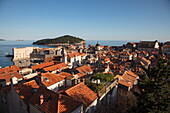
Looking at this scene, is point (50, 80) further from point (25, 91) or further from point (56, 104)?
point (56, 104)

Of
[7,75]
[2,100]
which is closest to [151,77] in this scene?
[2,100]

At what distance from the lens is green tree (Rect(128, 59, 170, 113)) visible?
312 inches

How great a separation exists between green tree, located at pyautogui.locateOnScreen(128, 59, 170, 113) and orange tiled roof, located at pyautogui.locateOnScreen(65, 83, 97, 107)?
12.4 ft

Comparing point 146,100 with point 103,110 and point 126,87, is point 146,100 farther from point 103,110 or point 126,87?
point 126,87

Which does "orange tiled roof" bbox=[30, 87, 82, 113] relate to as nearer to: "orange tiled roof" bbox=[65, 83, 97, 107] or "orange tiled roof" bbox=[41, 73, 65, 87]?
"orange tiled roof" bbox=[65, 83, 97, 107]

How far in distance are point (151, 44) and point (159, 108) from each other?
8667 cm

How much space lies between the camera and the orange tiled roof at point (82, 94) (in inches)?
405

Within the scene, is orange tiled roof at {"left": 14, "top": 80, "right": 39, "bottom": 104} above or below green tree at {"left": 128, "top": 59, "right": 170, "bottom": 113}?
below

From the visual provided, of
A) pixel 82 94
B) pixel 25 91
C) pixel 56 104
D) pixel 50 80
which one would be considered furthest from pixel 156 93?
pixel 50 80

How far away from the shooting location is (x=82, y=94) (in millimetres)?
10883

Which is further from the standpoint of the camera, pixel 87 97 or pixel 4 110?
pixel 4 110

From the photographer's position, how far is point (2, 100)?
46.9 feet

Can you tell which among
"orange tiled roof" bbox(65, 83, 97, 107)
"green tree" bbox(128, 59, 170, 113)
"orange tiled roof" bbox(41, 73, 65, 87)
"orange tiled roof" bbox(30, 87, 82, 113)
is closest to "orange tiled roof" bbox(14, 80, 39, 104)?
"orange tiled roof" bbox(30, 87, 82, 113)

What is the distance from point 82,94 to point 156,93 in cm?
631
